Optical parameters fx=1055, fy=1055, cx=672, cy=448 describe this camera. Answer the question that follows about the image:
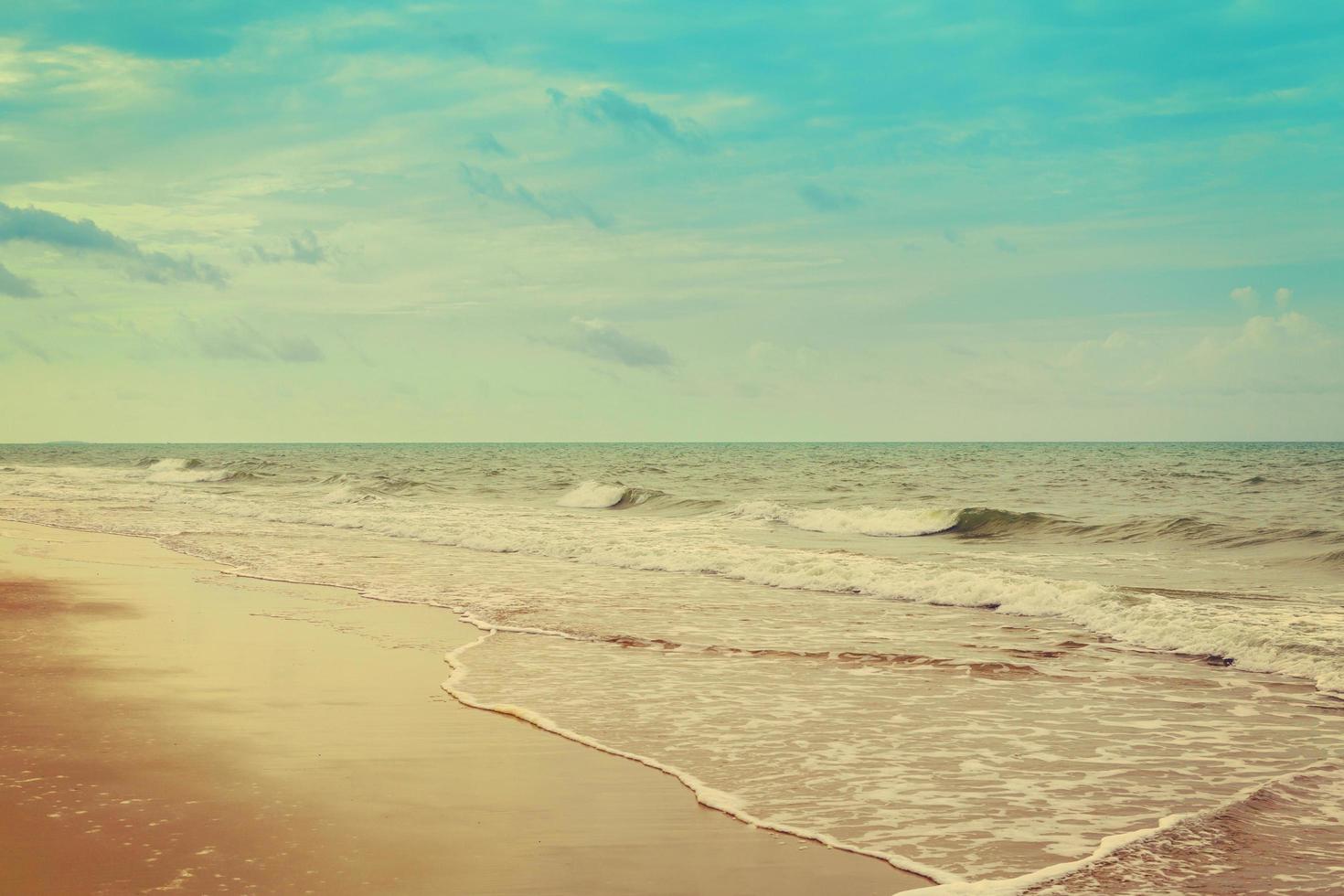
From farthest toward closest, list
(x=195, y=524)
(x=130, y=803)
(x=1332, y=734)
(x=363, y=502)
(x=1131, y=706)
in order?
(x=363, y=502) < (x=195, y=524) < (x=1131, y=706) < (x=1332, y=734) < (x=130, y=803)

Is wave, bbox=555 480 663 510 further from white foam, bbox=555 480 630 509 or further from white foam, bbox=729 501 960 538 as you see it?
white foam, bbox=729 501 960 538

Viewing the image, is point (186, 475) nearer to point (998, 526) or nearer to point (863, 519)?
point (863, 519)

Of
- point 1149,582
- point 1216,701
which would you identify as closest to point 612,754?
point 1216,701

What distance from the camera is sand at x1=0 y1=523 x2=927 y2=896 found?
506 centimetres

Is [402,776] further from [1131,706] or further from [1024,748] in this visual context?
[1131,706]

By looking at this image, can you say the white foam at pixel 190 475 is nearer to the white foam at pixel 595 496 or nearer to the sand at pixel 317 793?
the white foam at pixel 595 496

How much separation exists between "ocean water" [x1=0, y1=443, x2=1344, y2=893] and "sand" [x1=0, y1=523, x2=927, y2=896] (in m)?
0.49

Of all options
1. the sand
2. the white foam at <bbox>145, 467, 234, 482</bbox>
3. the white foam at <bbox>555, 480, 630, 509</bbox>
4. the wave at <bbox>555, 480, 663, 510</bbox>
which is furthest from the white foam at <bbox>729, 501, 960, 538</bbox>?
the white foam at <bbox>145, 467, 234, 482</bbox>

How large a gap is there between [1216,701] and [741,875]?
19.5 feet

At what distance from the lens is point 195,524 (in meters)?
27.1

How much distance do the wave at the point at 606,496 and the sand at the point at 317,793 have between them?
27.6 m

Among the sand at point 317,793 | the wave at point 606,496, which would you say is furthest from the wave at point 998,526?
the sand at point 317,793

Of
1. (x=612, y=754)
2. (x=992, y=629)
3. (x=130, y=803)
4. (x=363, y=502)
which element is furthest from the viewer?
(x=363, y=502)

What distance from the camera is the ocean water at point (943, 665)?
594cm
